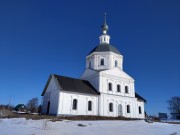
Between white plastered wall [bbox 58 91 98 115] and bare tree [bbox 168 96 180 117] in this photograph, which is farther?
bare tree [bbox 168 96 180 117]

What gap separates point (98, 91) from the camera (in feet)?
103

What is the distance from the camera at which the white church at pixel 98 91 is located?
27531 millimetres

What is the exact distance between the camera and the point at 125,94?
34.0 m

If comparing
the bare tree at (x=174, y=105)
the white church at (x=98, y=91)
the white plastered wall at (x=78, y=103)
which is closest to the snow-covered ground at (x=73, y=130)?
the white plastered wall at (x=78, y=103)

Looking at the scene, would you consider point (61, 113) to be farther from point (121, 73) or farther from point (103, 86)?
point (121, 73)

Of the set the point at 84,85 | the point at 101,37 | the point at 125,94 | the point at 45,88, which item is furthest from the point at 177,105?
the point at 45,88

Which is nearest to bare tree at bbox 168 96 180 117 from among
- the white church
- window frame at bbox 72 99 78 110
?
the white church

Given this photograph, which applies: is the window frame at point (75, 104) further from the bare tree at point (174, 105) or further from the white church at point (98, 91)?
the bare tree at point (174, 105)

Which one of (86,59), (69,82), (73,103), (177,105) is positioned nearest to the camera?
(73,103)

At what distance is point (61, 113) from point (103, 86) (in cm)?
958

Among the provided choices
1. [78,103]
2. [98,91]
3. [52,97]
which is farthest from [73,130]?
[98,91]

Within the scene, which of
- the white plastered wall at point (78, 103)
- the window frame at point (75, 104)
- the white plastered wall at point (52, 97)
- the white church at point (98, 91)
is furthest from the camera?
the window frame at point (75, 104)

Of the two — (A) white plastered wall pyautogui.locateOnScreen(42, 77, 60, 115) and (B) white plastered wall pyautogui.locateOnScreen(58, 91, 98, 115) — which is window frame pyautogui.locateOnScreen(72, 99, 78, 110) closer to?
(B) white plastered wall pyautogui.locateOnScreen(58, 91, 98, 115)

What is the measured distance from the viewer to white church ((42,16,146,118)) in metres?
27.5
